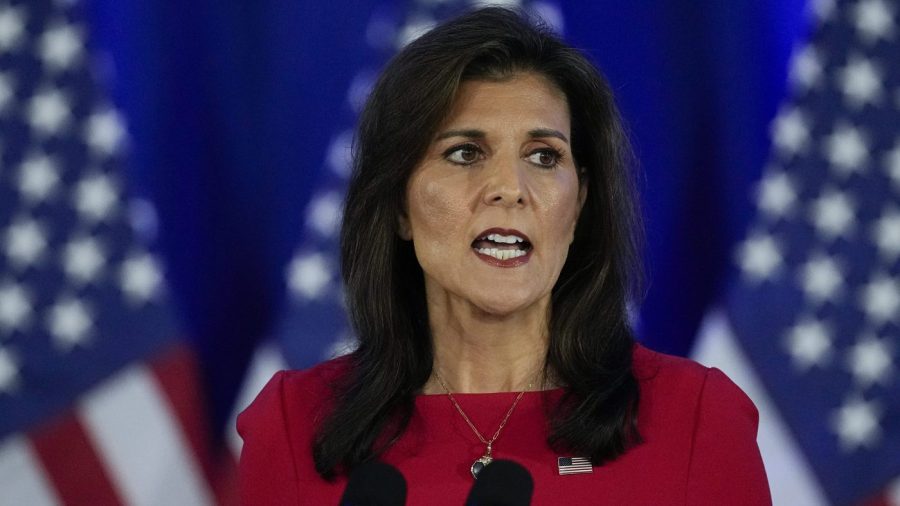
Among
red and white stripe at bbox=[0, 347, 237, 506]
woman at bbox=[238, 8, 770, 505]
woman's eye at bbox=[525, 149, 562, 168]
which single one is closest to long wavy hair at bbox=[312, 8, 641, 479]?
woman at bbox=[238, 8, 770, 505]

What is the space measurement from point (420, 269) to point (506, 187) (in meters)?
0.38

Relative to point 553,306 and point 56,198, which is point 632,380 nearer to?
point 553,306

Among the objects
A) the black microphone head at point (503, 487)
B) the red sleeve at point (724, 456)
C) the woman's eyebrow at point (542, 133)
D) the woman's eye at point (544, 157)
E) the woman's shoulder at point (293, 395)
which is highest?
the woman's eyebrow at point (542, 133)

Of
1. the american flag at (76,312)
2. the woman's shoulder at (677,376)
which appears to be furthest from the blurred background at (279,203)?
the woman's shoulder at (677,376)

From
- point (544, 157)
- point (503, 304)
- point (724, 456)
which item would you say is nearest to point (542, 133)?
point (544, 157)

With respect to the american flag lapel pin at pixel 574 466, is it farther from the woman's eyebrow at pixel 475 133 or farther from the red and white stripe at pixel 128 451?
the red and white stripe at pixel 128 451

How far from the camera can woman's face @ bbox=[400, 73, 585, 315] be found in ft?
6.19

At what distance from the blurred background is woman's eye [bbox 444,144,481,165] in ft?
2.42

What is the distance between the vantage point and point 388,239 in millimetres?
2109

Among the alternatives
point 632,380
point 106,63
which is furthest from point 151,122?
point 632,380

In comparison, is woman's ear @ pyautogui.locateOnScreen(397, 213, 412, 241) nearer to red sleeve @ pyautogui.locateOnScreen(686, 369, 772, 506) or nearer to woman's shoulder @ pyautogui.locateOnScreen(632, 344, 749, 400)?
woman's shoulder @ pyautogui.locateOnScreen(632, 344, 749, 400)

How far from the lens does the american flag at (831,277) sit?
2.55 meters

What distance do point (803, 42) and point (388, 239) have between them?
108cm

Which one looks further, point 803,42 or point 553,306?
point 803,42
